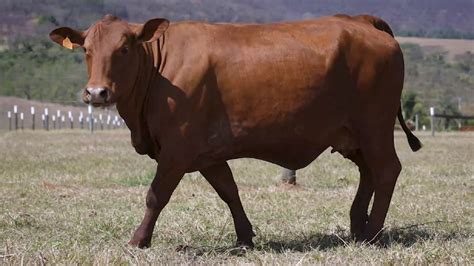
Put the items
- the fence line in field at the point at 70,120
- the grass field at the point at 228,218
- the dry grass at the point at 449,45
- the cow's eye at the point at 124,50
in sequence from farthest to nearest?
1. the dry grass at the point at 449,45
2. the fence line in field at the point at 70,120
3. the cow's eye at the point at 124,50
4. the grass field at the point at 228,218

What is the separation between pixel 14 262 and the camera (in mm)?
6582

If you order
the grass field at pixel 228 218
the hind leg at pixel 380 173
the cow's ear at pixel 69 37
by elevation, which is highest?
the cow's ear at pixel 69 37

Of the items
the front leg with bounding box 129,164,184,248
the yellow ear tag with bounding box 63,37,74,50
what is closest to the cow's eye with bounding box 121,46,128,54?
the yellow ear tag with bounding box 63,37,74,50

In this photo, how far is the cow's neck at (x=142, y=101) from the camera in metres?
7.96

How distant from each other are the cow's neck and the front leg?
29cm

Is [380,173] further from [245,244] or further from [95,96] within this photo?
[95,96]

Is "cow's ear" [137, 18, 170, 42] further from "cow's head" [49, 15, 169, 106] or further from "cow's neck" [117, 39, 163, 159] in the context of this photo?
"cow's neck" [117, 39, 163, 159]

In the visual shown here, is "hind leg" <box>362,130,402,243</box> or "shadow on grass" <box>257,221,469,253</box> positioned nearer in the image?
"shadow on grass" <box>257,221,469,253</box>

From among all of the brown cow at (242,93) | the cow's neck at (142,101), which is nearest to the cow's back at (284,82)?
the brown cow at (242,93)

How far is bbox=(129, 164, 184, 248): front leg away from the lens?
7914 millimetres

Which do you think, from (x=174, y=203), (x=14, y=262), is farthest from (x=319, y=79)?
(x=174, y=203)

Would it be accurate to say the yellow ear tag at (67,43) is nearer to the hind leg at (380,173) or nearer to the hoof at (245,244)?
the hoof at (245,244)

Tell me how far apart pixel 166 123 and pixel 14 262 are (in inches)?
72.0

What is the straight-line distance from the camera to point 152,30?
788 centimetres
